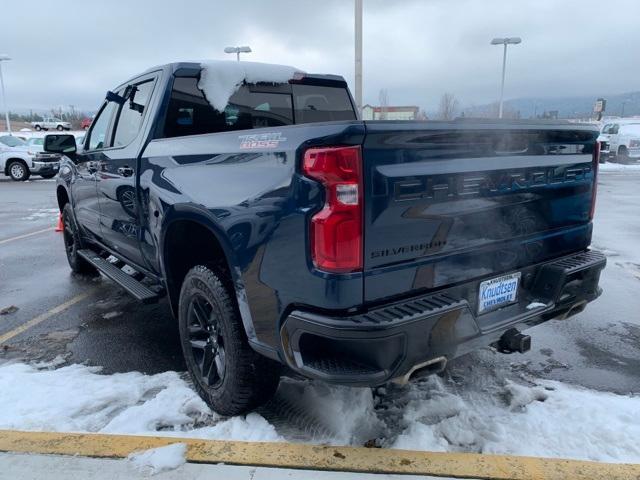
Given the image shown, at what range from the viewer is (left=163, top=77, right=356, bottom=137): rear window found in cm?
362

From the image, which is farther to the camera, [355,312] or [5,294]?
[5,294]

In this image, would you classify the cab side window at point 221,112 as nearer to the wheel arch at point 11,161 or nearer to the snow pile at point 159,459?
the snow pile at point 159,459

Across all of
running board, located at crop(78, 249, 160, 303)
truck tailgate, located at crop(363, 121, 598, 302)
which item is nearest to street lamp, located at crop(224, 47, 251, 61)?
running board, located at crop(78, 249, 160, 303)

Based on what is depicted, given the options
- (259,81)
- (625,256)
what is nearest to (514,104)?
(625,256)

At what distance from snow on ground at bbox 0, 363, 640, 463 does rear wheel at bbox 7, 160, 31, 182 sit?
759 inches


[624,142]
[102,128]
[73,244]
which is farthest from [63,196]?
[624,142]

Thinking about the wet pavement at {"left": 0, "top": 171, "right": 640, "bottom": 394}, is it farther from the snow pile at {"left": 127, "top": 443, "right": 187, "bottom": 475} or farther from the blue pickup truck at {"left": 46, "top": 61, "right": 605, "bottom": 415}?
the snow pile at {"left": 127, "top": 443, "right": 187, "bottom": 475}

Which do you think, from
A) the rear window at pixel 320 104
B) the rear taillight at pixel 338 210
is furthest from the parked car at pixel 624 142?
the rear taillight at pixel 338 210

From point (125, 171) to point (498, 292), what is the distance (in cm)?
276

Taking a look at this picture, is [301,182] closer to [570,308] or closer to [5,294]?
[570,308]

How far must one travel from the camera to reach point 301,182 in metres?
2.12

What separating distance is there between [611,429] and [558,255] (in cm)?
100

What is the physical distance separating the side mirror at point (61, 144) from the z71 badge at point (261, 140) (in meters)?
3.40

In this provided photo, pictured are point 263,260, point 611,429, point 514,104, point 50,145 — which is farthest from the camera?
point 514,104
